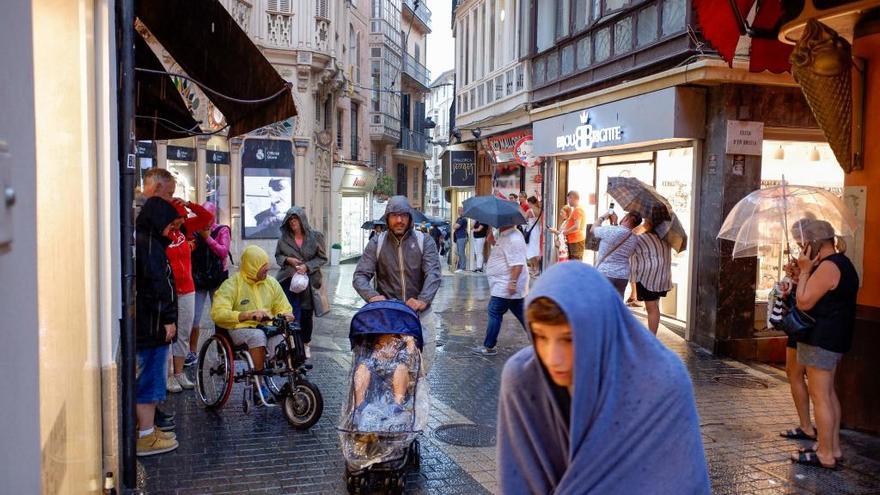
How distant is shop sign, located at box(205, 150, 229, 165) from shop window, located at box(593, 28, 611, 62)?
12.6 m

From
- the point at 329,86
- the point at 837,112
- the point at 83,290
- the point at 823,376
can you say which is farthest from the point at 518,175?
the point at 83,290

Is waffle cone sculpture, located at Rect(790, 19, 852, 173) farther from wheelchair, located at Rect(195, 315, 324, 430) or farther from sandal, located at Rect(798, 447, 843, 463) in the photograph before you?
wheelchair, located at Rect(195, 315, 324, 430)

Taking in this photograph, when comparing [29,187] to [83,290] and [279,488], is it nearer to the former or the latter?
[83,290]

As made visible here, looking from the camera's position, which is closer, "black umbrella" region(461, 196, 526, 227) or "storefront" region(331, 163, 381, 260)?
"black umbrella" region(461, 196, 526, 227)

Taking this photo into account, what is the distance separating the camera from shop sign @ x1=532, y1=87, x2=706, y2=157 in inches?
449

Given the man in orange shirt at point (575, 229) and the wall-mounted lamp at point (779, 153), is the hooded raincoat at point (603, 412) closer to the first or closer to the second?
the wall-mounted lamp at point (779, 153)

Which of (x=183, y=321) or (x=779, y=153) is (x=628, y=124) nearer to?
(x=779, y=153)

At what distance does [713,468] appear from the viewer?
6.14m

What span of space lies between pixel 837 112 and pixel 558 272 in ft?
19.7

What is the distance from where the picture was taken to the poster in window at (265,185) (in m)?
24.4

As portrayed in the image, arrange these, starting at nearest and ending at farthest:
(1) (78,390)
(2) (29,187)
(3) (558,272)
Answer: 1. (2) (29,187)
2. (3) (558,272)
3. (1) (78,390)

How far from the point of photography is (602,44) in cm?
1461

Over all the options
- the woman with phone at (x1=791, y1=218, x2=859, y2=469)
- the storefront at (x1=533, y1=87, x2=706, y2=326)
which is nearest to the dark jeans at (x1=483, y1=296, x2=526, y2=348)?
the storefront at (x1=533, y1=87, x2=706, y2=326)

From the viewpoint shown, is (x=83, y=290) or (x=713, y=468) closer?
(x=83, y=290)
